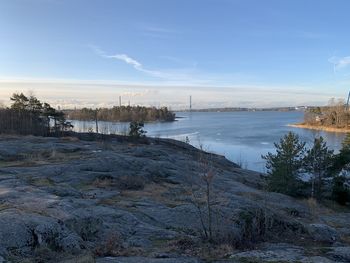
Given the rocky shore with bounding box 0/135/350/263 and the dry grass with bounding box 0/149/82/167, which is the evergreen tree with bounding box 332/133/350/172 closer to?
the rocky shore with bounding box 0/135/350/263

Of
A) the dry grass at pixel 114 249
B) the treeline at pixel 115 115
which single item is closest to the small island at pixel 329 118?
the treeline at pixel 115 115

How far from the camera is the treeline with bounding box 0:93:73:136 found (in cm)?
7100

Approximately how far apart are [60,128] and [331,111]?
10126 cm

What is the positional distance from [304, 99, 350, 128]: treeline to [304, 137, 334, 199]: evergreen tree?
101866mm

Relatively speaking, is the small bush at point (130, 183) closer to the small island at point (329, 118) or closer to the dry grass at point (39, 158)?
the dry grass at point (39, 158)

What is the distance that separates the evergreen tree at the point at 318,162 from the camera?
1251 inches

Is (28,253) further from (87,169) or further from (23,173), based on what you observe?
(87,169)

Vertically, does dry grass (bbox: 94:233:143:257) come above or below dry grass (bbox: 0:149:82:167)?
above

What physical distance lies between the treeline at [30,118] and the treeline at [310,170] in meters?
48.1

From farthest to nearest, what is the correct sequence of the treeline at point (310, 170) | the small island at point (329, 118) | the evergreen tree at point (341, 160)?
1. the small island at point (329, 118)
2. the evergreen tree at point (341, 160)
3. the treeline at point (310, 170)

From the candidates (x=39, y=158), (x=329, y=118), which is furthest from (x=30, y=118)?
(x=329, y=118)

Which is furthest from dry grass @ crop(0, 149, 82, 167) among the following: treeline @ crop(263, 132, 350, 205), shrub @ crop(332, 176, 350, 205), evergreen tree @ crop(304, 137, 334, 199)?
shrub @ crop(332, 176, 350, 205)

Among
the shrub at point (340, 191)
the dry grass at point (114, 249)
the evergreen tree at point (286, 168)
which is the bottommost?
the shrub at point (340, 191)

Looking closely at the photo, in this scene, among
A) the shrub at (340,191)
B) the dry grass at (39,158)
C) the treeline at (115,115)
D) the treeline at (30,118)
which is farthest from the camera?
the treeline at (115,115)
